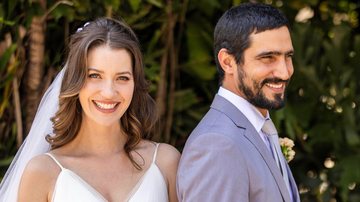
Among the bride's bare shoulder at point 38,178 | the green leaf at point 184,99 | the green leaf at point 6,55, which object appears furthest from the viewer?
the green leaf at point 184,99

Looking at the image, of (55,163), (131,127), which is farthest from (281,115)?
(55,163)

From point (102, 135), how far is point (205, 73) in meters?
1.89

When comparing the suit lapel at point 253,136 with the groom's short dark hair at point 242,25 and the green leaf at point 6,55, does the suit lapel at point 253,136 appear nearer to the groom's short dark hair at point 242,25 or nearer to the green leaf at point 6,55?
the groom's short dark hair at point 242,25

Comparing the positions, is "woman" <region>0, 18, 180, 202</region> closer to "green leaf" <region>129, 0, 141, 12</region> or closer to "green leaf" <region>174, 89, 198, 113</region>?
"green leaf" <region>129, 0, 141, 12</region>

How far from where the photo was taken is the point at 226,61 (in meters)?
2.61

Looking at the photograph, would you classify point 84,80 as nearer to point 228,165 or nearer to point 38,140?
point 38,140

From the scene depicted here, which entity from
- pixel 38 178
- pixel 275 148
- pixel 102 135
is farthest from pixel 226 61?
pixel 38 178

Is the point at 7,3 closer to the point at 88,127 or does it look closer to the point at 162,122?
the point at 162,122

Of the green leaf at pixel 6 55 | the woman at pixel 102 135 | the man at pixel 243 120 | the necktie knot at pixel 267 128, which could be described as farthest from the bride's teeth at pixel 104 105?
the green leaf at pixel 6 55

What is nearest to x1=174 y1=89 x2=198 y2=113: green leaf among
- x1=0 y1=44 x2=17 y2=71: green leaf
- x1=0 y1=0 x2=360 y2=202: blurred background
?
x1=0 y1=0 x2=360 y2=202: blurred background

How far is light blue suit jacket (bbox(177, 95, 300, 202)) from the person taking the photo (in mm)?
2410

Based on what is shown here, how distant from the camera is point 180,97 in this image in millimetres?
4848

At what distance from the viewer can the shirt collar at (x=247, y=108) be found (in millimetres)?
2598

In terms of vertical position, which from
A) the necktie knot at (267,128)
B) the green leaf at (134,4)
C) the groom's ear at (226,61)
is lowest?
the necktie knot at (267,128)
